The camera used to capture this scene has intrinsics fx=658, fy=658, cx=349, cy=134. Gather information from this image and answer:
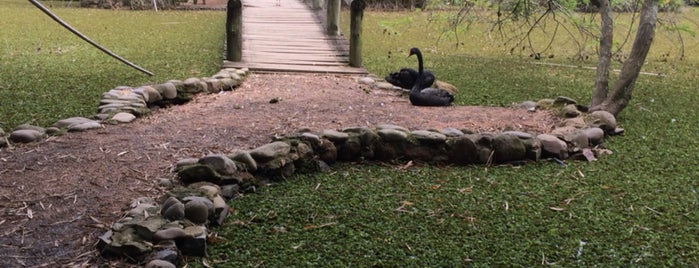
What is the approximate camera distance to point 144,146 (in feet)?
12.8

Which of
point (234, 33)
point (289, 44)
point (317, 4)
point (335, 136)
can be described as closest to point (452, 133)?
point (335, 136)

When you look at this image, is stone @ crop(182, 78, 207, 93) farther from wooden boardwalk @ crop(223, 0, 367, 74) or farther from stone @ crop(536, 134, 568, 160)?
stone @ crop(536, 134, 568, 160)

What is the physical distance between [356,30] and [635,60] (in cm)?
334

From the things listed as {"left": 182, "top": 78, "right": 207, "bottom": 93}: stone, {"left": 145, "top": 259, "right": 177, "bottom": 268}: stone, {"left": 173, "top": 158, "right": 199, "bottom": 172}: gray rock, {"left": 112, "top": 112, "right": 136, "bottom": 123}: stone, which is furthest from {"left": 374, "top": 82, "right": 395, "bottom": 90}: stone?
{"left": 145, "top": 259, "right": 177, "bottom": 268}: stone

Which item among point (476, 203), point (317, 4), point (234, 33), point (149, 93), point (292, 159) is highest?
point (317, 4)

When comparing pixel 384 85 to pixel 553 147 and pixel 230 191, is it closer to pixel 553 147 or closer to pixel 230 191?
pixel 553 147

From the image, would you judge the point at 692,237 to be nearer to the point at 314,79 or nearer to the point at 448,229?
the point at 448,229

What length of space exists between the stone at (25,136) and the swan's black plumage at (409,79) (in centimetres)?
315

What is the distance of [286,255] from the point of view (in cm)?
269

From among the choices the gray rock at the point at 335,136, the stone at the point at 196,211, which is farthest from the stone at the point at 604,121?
the stone at the point at 196,211

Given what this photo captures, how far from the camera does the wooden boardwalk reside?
24.5 feet

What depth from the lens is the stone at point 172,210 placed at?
2781mm

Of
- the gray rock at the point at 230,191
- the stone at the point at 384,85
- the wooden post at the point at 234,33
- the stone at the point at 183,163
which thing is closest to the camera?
the gray rock at the point at 230,191

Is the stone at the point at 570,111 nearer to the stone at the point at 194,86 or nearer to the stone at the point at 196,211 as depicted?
the stone at the point at 194,86
